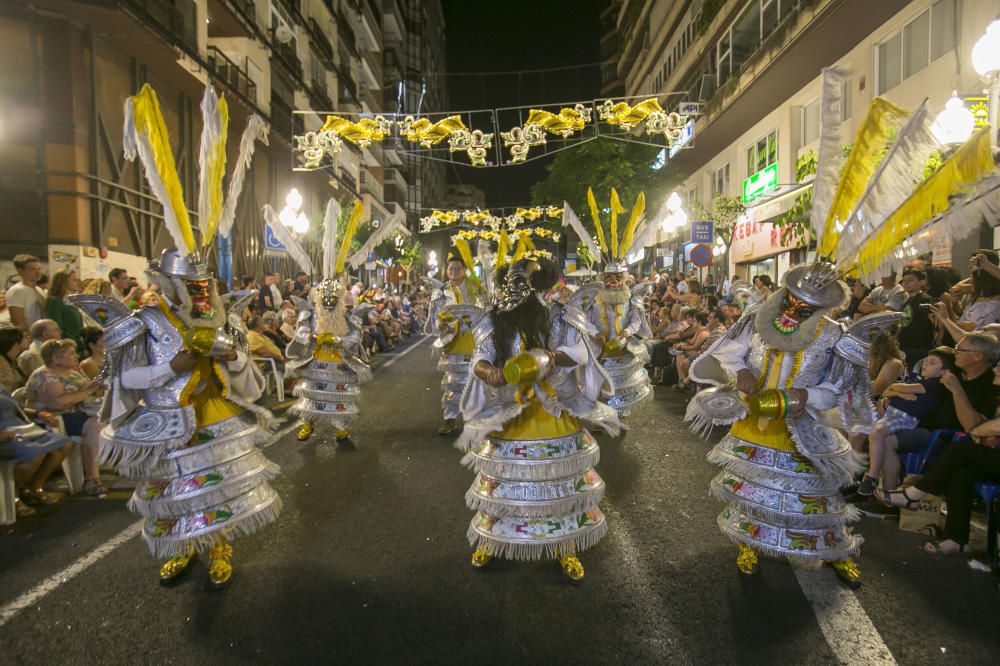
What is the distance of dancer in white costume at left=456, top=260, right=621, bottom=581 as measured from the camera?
3293 millimetres

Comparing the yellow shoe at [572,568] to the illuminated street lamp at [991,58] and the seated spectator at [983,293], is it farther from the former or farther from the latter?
the illuminated street lamp at [991,58]

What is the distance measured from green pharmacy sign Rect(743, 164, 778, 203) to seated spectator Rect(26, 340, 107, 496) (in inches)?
616

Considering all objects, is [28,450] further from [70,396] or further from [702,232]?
[702,232]

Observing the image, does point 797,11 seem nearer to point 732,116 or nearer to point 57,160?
point 732,116

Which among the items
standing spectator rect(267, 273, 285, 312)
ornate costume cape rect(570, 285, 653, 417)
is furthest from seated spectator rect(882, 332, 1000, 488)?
standing spectator rect(267, 273, 285, 312)

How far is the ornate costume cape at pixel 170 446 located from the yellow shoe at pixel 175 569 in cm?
20

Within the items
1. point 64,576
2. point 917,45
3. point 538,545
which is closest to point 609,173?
point 917,45

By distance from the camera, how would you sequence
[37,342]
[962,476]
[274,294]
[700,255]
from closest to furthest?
[962,476]
[37,342]
[274,294]
[700,255]

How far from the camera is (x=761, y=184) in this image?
55.6 ft

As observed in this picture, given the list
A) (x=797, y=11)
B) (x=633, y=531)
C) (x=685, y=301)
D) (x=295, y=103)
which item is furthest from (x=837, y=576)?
(x=295, y=103)

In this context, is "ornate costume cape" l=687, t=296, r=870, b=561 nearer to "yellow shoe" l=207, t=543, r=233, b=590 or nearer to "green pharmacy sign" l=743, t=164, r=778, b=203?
"yellow shoe" l=207, t=543, r=233, b=590

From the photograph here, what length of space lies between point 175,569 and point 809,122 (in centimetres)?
1804

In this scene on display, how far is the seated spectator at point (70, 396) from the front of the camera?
488 cm

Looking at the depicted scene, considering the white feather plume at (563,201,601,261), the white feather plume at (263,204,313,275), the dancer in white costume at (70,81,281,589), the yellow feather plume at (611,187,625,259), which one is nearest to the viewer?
the dancer in white costume at (70,81,281,589)
